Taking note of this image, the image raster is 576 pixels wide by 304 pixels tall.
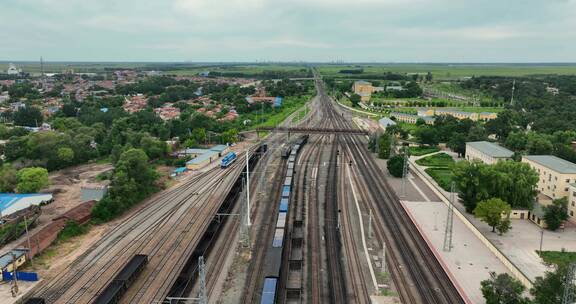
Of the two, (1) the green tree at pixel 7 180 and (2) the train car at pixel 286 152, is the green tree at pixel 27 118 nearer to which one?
(1) the green tree at pixel 7 180

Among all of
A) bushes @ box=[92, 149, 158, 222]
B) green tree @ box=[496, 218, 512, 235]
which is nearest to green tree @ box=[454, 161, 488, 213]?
green tree @ box=[496, 218, 512, 235]

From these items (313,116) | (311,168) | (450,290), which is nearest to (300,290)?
(450,290)

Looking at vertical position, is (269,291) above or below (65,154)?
below

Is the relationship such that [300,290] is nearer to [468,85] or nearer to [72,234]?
[72,234]

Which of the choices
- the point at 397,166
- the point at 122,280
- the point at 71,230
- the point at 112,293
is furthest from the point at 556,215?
the point at 71,230

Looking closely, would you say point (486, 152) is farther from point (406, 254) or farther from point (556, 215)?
point (406, 254)

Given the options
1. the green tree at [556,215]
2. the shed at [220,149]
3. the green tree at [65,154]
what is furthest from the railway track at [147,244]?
the green tree at [556,215]
